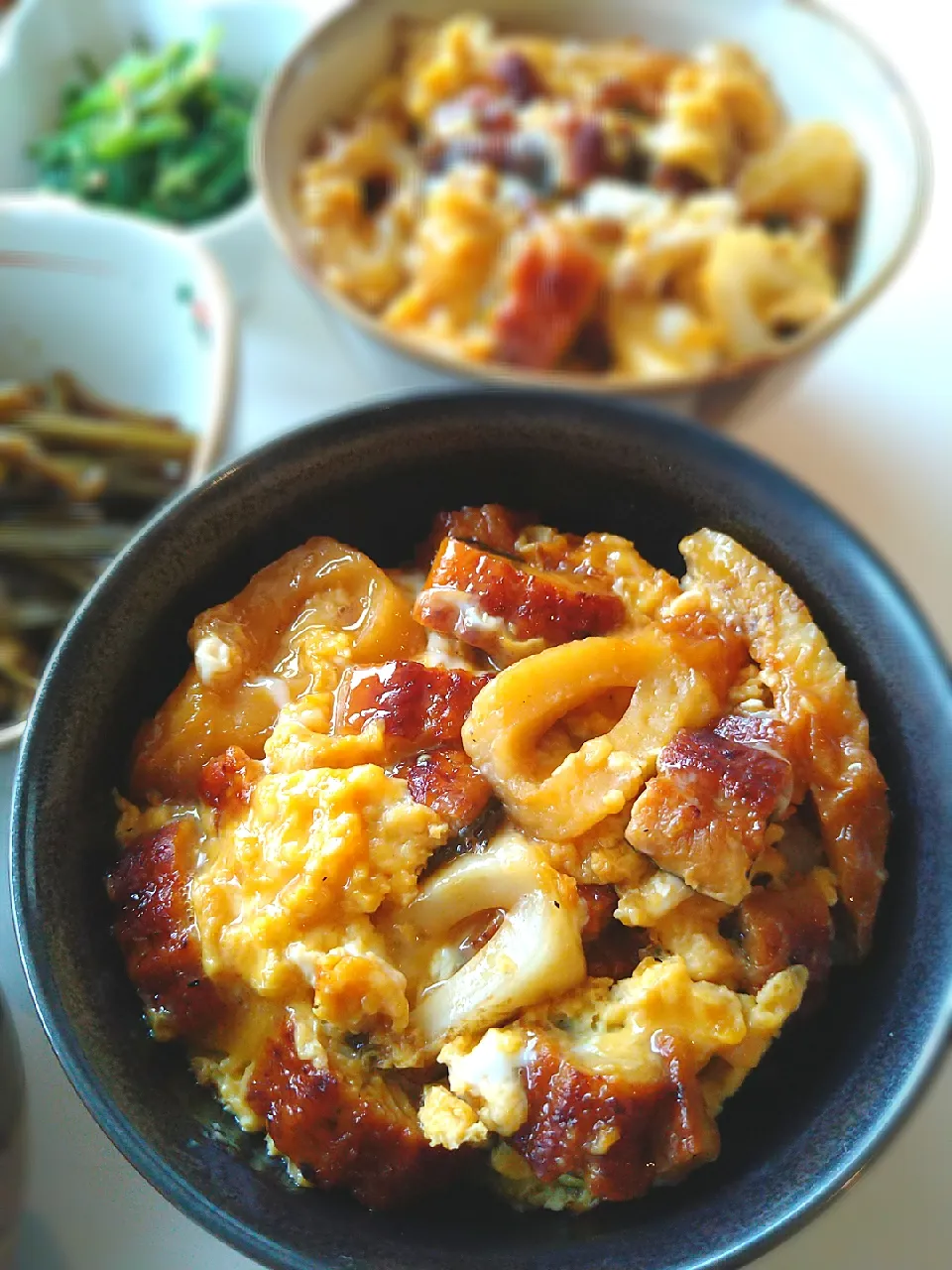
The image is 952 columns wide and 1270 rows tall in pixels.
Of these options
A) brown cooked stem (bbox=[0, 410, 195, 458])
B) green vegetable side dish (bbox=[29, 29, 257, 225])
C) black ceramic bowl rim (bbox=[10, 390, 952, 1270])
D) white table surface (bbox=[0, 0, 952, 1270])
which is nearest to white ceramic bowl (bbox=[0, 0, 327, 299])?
green vegetable side dish (bbox=[29, 29, 257, 225])

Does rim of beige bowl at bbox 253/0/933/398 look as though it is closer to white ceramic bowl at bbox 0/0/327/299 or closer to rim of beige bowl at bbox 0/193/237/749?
rim of beige bowl at bbox 0/193/237/749

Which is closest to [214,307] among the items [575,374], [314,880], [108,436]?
[108,436]

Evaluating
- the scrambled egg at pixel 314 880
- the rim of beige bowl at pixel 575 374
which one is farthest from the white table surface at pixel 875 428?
the scrambled egg at pixel 314 880

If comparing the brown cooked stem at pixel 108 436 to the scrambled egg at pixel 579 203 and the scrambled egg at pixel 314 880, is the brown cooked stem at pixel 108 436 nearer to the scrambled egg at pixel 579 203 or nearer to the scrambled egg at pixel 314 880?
the scrambled egg at pixel 579 203

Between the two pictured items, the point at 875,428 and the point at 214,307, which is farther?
the point at 875,428

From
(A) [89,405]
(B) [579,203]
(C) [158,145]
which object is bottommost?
(A) [89,405]

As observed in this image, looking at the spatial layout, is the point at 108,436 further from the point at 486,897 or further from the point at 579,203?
the point at 486,897
